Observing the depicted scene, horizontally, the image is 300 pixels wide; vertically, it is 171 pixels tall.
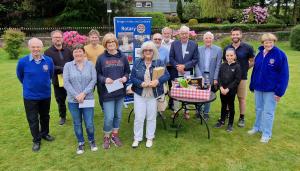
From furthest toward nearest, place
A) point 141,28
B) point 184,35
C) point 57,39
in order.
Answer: point 141,28 → point 184,35 → point 57,39

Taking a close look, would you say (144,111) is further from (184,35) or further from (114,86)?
(184,35)

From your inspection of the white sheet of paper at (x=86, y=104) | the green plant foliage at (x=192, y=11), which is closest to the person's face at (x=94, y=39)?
the white sheet of paper at (x=86, y=104)

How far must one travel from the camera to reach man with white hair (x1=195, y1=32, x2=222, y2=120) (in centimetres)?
560

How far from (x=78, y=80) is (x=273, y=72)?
118 inches

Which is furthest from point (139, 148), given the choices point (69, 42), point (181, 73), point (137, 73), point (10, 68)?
point (10, 68)

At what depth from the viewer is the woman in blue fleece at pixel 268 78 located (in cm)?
479

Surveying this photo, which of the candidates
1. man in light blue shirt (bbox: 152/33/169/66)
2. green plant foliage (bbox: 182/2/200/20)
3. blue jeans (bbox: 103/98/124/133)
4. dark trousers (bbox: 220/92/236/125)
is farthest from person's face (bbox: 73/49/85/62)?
green plant foliage (bbox: 182/2/200/20)

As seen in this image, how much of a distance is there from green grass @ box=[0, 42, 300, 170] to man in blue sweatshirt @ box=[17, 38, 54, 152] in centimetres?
46

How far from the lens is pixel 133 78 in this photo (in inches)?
187

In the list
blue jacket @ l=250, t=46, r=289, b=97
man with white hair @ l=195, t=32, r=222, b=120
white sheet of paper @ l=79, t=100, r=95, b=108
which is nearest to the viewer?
white sheet of paper @ l=79, t=100, r=95, b=108

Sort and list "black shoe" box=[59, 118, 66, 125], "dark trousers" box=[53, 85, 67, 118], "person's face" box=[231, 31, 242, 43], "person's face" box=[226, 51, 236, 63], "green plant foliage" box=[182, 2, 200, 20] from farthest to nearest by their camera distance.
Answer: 1. "green plant foliage" box=[182, 2, 200, 20]
2. "black shoe" box=[59, 118, 66, 125]
3. "dark trousers" box=[53, 85, 67, 118]
4. "person's face" box=[231, 31, 242, 43]
5. "person's face" box=[226, 51, 236, 63]

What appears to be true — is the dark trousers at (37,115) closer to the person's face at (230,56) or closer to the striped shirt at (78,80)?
the striped shirt at (78,80)

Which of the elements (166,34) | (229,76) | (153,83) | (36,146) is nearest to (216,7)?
(166,34)

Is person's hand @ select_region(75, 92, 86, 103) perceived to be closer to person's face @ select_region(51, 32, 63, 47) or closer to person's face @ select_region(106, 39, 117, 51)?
person's face @ select_region(106, 39, 117, 51)
